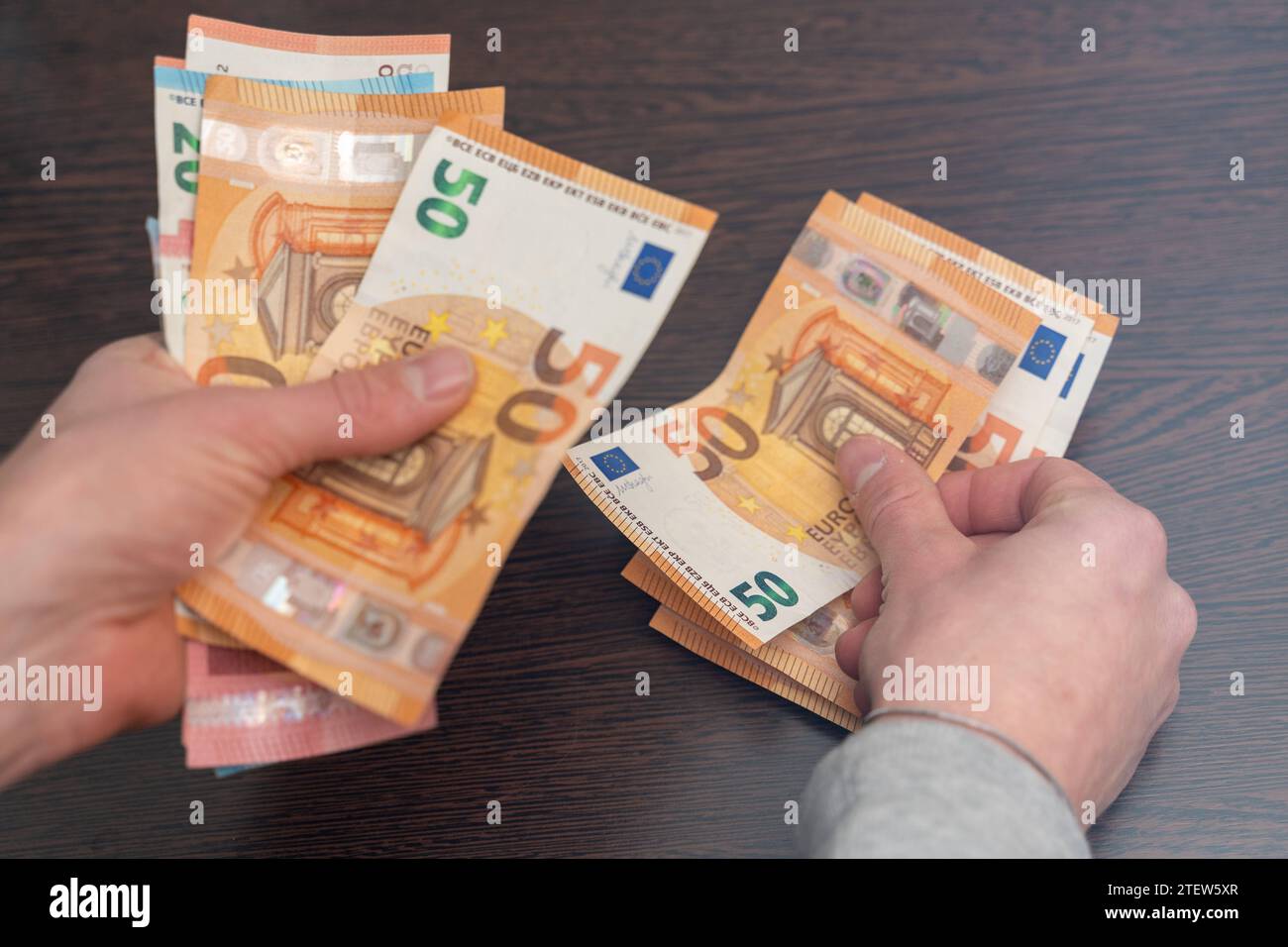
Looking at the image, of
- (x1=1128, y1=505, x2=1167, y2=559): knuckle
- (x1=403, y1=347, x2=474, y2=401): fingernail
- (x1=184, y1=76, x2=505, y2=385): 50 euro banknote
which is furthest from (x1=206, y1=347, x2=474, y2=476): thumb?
(x1=1128, y1=505, x2=1167, y2=559): knuckle

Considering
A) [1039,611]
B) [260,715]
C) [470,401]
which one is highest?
[470,401]

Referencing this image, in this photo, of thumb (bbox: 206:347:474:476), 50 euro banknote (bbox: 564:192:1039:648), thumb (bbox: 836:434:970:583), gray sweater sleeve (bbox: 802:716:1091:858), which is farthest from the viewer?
50 euro banknote (bbox: 564:192:1039:648)

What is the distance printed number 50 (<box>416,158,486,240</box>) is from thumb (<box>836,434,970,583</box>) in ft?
1.44

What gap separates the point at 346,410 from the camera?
0.71 m

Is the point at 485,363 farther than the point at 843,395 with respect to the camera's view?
No

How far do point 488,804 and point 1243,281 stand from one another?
3.30 ft

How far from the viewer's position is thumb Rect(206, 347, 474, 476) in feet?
2.30

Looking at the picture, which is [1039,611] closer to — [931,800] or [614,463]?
[931,800]

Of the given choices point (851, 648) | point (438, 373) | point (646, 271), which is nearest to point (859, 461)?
point (851, 648)

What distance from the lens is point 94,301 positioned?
967 millimetres

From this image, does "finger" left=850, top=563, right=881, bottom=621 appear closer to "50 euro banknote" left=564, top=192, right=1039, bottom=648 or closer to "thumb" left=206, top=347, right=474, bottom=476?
"50 euro banknote" left=564, top=192, right=1039, bottom=648

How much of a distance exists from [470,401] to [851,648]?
0.42 metres
